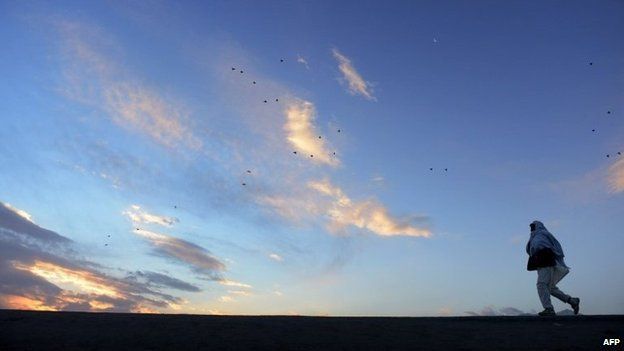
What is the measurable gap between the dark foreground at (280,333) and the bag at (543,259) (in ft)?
13.8

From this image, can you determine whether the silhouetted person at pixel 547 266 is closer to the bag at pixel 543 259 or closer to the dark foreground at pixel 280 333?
the bag at pixel 543 259

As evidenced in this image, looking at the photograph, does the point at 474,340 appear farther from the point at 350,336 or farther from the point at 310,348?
the point at 310,348

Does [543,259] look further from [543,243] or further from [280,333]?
[280,333]

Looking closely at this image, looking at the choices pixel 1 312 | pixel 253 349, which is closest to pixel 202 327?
pixel 253 349

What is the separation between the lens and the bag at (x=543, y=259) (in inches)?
523

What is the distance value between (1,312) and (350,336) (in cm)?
606

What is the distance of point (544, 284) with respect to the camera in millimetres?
13172

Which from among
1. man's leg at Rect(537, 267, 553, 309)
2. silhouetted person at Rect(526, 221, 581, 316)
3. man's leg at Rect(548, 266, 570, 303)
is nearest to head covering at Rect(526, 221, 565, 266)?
silhouetted person at Rect(526, 221, 581, 316)

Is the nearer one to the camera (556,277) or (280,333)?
(280,333)

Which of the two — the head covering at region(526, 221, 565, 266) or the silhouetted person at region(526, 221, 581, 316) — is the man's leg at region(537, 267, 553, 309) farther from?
the head covering at region(526, 221, 565, 266)

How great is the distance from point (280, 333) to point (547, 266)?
30.2ft

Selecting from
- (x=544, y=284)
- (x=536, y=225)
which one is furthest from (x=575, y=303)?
(x=536, y=225)

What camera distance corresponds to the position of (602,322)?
30.3ft

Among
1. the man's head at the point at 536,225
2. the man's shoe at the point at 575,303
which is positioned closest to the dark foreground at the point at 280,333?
the man's shoe at the point at 575,303
